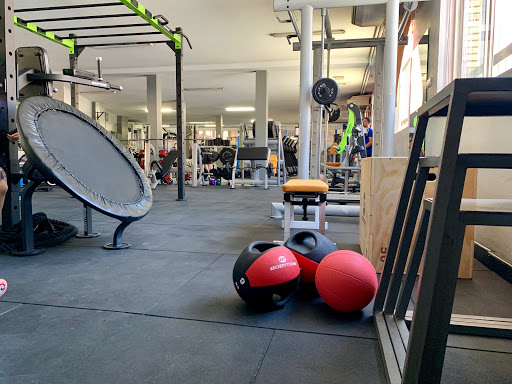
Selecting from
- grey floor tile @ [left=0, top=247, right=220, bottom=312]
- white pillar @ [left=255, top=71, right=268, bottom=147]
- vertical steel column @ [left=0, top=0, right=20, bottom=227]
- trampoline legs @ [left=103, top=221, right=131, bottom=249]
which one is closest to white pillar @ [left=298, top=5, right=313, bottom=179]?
grey floor tile @ [left=0, top=247, right=220, bottom=312]

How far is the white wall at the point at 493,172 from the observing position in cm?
177

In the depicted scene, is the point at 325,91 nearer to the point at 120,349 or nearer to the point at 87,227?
the point at 87,227

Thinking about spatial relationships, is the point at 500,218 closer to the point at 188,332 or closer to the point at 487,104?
the point at 487,104

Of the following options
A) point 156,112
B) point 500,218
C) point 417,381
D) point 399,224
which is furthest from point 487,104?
point 156,112

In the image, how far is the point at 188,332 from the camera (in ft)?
3.76

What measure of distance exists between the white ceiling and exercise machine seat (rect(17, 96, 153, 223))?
3690 mm

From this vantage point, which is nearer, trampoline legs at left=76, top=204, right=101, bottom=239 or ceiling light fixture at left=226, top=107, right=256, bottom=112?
trampoline legs at left=76, top=204, right=101, bottom=239

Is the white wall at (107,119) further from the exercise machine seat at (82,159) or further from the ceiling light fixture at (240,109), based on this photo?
the exercise machine seat at (82,159)

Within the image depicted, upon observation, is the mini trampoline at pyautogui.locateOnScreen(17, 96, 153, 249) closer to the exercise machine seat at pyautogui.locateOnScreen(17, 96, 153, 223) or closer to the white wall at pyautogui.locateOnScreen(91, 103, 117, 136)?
the exercise machine seat at pyautogui.locateOnScreen(17, 96, 153, 223)

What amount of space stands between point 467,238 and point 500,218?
111 cm

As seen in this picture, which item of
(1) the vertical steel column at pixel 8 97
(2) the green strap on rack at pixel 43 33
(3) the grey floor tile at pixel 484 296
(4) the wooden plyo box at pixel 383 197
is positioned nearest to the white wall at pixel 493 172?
(3) the grey floor tile at pixel 484 296

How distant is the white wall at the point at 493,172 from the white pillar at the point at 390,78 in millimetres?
653

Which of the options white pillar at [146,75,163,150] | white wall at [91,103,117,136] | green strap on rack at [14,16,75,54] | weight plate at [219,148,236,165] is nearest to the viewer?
green strap on rack at [14,16,75,54]

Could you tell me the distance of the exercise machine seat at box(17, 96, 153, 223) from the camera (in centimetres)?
193
